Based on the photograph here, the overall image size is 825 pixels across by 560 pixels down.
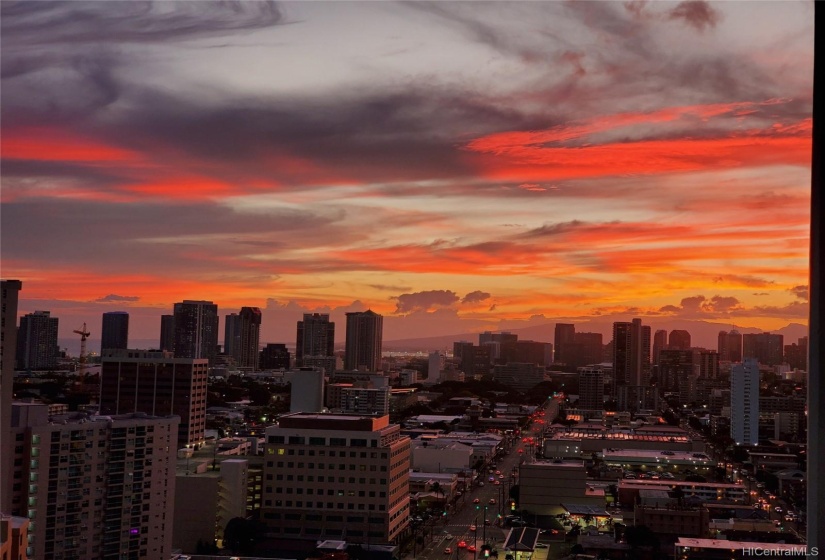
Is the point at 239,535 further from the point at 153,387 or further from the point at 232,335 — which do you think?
the point at 232,335

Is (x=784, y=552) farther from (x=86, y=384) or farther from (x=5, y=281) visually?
(x=86, y=384)

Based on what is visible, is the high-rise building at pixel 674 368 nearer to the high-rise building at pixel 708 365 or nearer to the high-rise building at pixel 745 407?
the high-rise building at pixel 708 365

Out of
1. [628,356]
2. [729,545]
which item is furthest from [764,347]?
[729,545]

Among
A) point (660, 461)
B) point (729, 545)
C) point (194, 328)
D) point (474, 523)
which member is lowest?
point (474, 523)

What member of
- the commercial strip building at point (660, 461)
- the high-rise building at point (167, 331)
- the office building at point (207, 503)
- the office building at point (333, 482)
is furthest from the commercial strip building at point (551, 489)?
the high-rise building at point (167, 331)

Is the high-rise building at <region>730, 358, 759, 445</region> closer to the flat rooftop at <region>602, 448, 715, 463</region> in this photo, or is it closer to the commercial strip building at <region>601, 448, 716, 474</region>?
the flat rooftop at <region>602, 448, 715, 463</region>

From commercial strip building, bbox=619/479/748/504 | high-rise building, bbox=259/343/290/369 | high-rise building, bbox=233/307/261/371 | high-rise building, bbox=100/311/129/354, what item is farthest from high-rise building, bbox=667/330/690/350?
commercial strip building, bbox=619/479/748/504
